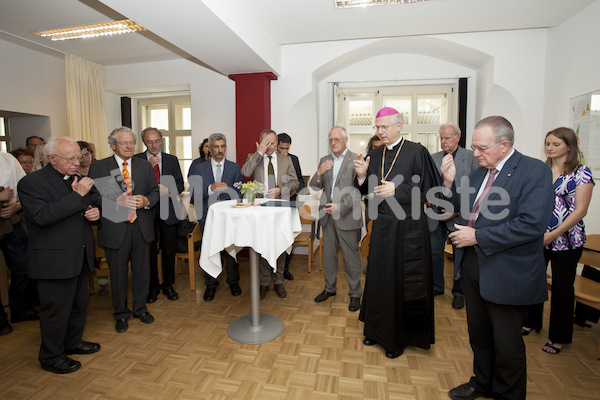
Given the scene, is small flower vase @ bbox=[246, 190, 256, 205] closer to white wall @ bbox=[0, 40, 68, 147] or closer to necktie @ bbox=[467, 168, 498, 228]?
necktie @ bbox=[467, 168, 498, 228]

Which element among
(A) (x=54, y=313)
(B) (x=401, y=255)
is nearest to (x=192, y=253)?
(A) (x=54, y=313)

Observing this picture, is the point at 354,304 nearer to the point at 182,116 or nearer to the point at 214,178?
the point at 214,178

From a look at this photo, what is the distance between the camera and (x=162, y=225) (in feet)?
12.3

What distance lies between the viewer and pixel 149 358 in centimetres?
264

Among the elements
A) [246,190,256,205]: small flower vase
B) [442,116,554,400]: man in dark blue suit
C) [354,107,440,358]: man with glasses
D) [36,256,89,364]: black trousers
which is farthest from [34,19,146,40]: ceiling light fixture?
[442,116,554,400]: man in dark blue suit

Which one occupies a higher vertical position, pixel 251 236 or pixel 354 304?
pixel 251 236

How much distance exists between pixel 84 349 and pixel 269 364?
1.53 metres

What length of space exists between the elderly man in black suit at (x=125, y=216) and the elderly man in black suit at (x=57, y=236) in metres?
0.36

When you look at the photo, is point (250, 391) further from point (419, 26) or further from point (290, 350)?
point (419, 26)

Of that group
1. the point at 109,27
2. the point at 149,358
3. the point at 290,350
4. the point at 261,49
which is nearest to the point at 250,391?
the point at 290,350

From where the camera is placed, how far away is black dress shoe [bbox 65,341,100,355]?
2674 millimetres

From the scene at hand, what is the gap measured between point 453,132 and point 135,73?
567 cm

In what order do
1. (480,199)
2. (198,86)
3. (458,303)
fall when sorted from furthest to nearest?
(198,86), (458,303), (480,199)

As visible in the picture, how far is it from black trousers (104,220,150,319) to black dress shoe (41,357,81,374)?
0.61 meters
